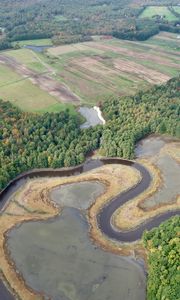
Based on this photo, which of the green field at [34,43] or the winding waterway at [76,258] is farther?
the green field at [34,43]

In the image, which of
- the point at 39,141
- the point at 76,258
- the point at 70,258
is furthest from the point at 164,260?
the point at 39,141

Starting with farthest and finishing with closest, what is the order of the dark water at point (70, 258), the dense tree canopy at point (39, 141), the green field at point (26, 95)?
the green field at point (26, 95)
the dense tree canopy at point (39, 141)
the dark water at point (70, 258)

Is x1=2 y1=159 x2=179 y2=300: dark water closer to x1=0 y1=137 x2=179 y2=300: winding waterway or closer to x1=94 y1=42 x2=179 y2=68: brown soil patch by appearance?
x1=0 y1=137 x2=179 y2=300: winding waterway

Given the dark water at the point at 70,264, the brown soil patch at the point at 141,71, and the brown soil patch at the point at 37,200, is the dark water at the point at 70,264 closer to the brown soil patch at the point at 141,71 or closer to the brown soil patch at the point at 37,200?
the brown soil patch at the point at 37,200

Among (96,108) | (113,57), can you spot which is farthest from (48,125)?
(113,57)

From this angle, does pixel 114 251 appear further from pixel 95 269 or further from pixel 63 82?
pixel 63 82

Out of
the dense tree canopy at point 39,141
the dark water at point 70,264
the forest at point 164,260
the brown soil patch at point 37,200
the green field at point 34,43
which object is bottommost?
the dark water at point 70,264

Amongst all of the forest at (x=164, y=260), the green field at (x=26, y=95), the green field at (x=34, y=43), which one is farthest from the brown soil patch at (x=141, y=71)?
the forest at (x=164, y=260)
